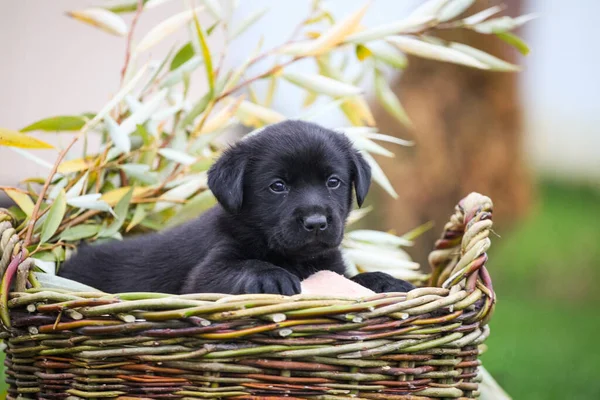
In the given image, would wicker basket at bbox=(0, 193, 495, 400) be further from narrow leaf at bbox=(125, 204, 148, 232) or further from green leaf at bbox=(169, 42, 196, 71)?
green leaf at bbox=(169, 42, 196, 71)

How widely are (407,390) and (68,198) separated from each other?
153 cm

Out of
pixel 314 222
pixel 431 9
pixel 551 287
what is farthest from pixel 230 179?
A: pixel 551 287

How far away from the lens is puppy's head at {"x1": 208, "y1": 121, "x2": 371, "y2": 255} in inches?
96.1

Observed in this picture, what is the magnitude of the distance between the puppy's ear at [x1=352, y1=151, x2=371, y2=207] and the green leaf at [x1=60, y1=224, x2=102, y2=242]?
1.12 m

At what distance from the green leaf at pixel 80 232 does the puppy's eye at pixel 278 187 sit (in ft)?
2.98

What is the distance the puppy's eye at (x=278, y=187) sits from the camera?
2535 millimetres

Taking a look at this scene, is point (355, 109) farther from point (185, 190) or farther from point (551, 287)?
point (551, 287)

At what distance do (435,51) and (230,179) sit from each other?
1.16m

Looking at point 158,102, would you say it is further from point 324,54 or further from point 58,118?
point 324,54

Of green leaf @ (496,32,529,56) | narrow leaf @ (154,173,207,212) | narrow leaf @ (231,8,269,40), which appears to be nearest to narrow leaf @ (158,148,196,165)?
narrow leaf @ (154,173,207,212)

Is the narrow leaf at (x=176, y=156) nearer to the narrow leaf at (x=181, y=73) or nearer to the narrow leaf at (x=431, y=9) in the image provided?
the narrow leaf at (x=181, y=73)

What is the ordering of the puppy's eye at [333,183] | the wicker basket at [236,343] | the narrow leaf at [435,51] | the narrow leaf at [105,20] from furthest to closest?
1. the narrow leaf at [105,20]
2. the narrow leaf at [435,51]
3. the puppy's eye at [333,183]
4. the wicker basket at [236,343]

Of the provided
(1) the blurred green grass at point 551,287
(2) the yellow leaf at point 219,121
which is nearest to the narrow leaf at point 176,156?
(2) the yellow leaf at point 219,121

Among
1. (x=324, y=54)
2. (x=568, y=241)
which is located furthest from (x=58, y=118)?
(x=568, y=241)
